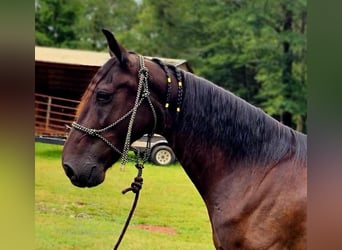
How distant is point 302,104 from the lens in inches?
71.2

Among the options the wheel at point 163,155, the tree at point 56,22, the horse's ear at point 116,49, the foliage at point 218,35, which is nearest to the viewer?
the horse's ear at point 116,49

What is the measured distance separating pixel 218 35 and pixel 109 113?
0.66 m

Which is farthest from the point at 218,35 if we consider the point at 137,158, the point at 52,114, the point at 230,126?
the point at 52,114

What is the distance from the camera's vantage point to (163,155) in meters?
1.74

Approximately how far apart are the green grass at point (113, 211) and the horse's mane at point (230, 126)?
0.32 metres

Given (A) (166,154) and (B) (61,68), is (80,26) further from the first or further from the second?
(A) (166,154)

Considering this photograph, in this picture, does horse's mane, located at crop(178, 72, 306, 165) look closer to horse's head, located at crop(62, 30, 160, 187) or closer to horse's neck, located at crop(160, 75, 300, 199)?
horse's neck, located at crop(160, 75, 300, 199)

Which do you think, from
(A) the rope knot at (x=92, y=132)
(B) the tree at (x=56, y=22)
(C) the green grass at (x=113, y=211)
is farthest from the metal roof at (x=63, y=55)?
(A) the rope knot at (x=92, y=132)

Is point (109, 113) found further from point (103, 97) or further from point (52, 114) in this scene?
point (52, 114)

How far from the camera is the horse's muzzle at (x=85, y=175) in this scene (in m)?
1.54

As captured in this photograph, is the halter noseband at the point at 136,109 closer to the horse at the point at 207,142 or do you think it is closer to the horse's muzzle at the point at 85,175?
the horse at the point at 207,142

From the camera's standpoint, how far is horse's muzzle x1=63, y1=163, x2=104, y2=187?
5.06 ft
